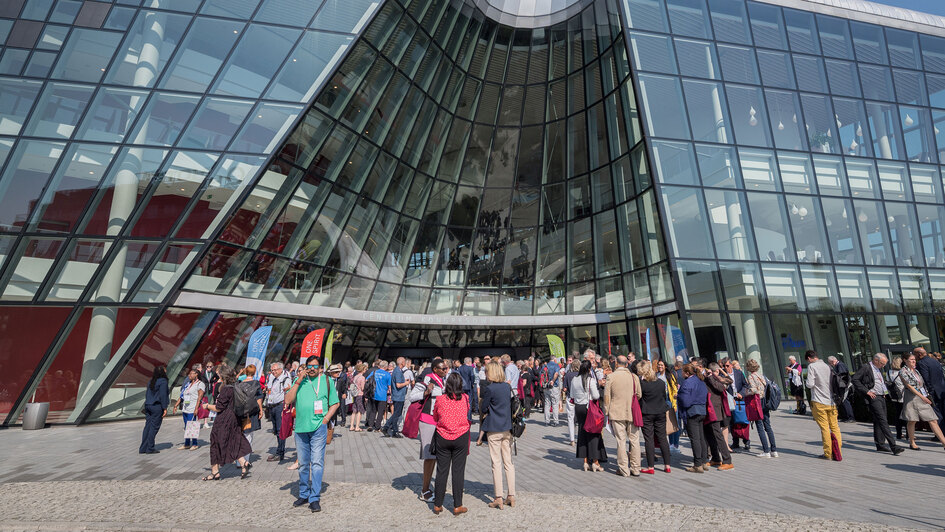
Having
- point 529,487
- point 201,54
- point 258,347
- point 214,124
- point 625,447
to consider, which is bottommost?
point 529,487

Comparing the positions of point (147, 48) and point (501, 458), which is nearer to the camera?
point (501, 458)

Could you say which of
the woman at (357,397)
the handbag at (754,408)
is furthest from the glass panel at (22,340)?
the handbag at (754,408)

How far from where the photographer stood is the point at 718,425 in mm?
8602

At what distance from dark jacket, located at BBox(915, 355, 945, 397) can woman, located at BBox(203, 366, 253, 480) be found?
41.9 ft

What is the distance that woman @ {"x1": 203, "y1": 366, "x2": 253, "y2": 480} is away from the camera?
7.80 metres

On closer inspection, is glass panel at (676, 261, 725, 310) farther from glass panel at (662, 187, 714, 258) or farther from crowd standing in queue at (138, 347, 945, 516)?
crowd standing in queue at (138, 347, 945, 516)

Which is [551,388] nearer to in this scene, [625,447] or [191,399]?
[625,447]

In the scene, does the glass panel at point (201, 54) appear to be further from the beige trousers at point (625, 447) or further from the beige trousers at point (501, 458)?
the beige trousers at point (625, 447)

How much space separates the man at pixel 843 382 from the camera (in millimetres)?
11202

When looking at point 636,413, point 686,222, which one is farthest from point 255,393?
point 686,222

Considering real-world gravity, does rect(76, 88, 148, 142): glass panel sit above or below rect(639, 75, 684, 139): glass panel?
below

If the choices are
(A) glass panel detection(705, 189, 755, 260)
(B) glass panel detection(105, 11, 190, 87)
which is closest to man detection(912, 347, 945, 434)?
(A) glass panel detection(705, 189, 755, 260)

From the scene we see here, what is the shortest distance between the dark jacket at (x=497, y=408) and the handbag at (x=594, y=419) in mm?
2343

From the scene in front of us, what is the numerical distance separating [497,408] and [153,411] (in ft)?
25.4
